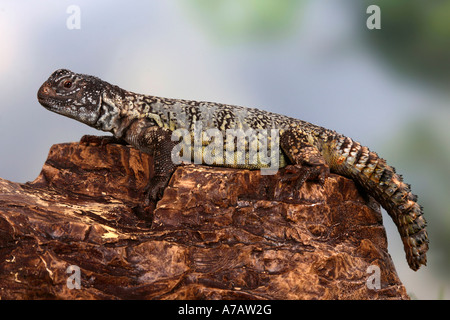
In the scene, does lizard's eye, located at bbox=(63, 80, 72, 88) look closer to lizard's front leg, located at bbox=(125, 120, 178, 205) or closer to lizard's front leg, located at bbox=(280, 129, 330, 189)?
lizard's front leg, located at bbox=(125, 120, 178, 205)

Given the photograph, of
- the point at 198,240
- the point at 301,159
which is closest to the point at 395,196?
the point at 301,159

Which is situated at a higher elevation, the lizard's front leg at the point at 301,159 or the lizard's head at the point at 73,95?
the lizard's head at the point at 73,95

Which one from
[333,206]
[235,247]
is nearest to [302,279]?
[235,247]

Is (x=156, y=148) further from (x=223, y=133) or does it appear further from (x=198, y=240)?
(x=198, y=240)

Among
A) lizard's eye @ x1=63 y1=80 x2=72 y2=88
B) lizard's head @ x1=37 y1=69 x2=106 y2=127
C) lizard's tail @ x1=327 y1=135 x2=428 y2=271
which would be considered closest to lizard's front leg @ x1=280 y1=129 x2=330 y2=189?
lizard's tail @ x1=327 y1=135 x2=428 y2=271

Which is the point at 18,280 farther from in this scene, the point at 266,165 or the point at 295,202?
the point at 266,165

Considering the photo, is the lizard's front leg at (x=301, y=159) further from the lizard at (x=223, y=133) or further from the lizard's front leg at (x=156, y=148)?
the lizard's front leg at (x=156, y=148)

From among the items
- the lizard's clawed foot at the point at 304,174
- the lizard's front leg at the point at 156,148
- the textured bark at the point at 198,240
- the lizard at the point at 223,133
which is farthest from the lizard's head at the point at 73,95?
the lizard's clawed foot at the point at 304,174
